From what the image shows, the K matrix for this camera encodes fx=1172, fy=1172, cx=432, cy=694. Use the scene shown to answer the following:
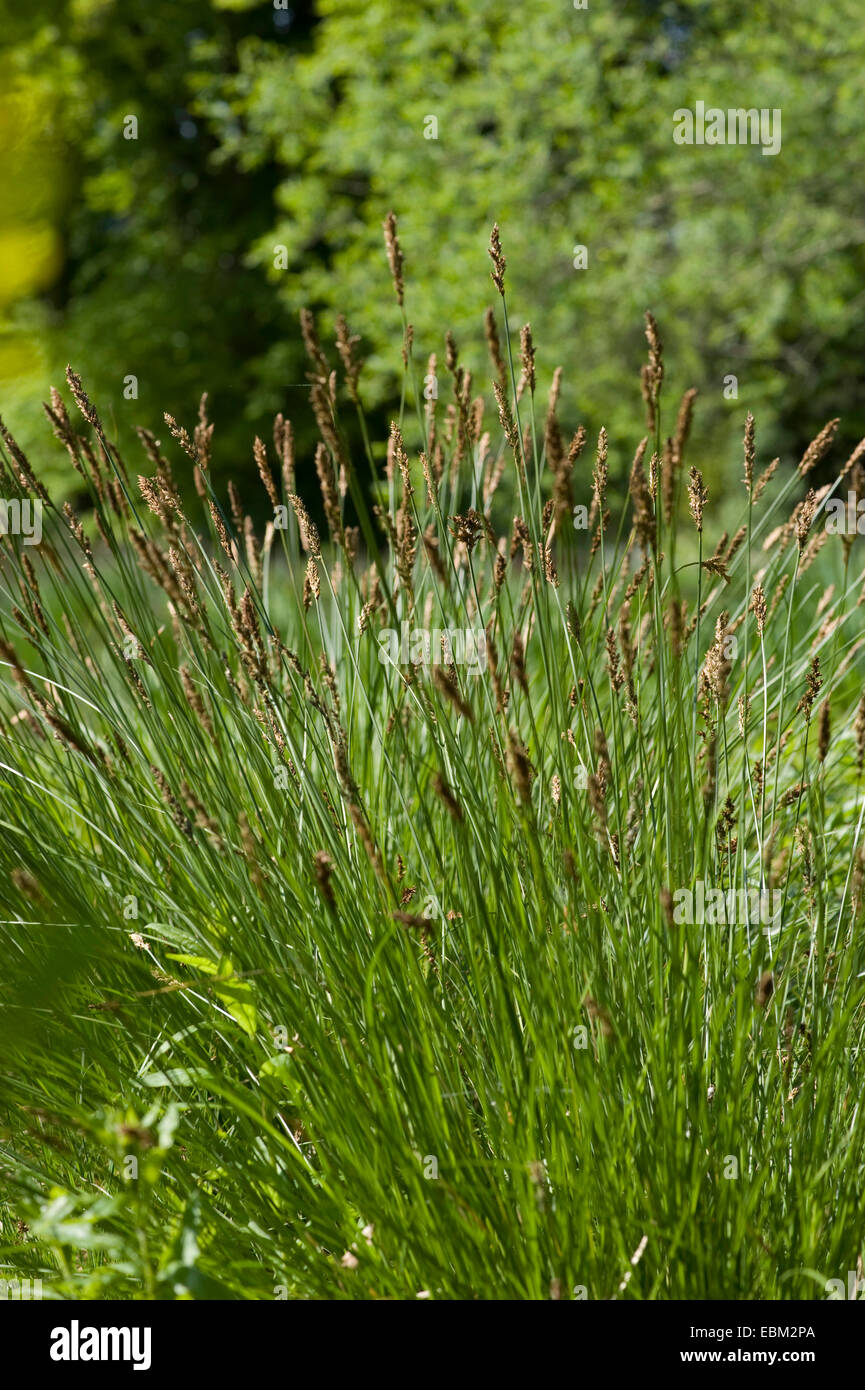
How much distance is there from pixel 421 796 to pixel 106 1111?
591mm

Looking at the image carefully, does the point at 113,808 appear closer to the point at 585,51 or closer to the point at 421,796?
the point at 421,796

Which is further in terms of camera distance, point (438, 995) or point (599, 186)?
point (599, 186)

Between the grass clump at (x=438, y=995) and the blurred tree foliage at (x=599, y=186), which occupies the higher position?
the blurred tree foliage at (x=599, y=186)

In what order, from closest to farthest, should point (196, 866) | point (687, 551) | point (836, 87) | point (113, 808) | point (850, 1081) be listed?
A: 1. point (850, 1081)
2. point (196, 866)
3. point (113, 808)
4. point (836, 87)
5. point (687, 551)

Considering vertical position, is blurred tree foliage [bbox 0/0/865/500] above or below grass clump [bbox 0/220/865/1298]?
above

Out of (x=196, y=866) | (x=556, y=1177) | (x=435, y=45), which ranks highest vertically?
(x=435, y=45)

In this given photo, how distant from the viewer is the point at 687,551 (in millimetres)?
10828

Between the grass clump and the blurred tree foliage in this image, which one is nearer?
the grass clump

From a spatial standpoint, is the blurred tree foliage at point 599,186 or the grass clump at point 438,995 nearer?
the grass clump at point 438,995

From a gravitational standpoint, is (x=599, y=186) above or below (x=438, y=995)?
above

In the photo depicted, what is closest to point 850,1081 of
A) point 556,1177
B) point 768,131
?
point 556,1177
